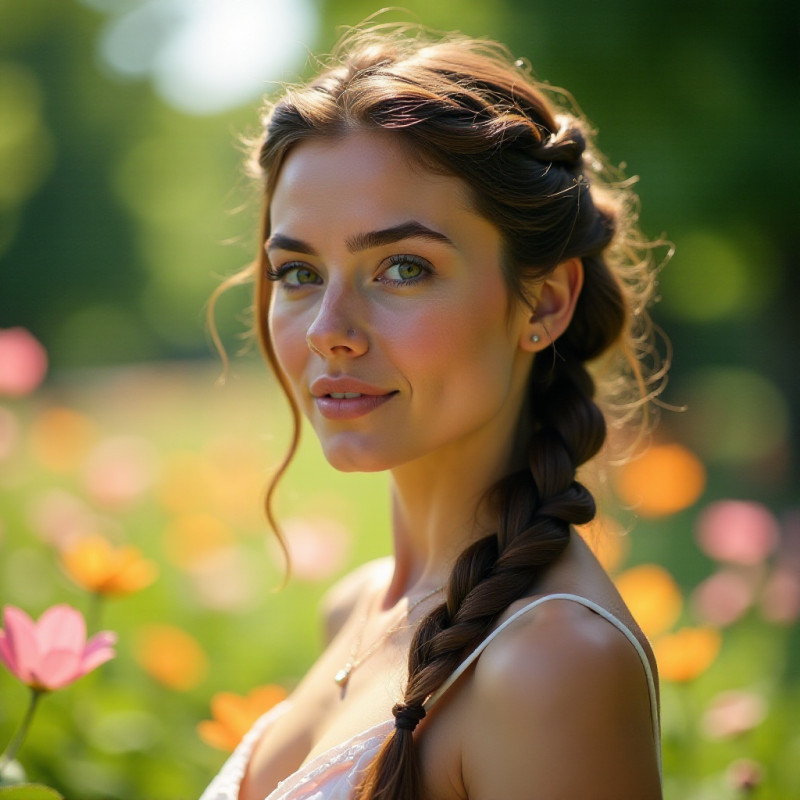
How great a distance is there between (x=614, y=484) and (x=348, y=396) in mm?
3759

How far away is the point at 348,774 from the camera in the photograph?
168cm

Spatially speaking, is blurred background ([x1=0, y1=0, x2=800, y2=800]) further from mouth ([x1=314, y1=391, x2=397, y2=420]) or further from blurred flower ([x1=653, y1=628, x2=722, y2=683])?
mouth ([x1=314, y1=391, x2=397, y2=420])

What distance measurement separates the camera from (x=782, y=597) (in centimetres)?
323

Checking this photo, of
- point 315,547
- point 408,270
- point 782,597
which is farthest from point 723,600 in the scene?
point 408,270

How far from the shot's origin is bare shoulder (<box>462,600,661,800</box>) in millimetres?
1433

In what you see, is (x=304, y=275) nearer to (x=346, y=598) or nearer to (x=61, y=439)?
(x=346, y=598)

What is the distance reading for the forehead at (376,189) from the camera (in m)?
1.82

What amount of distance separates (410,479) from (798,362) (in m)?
7.52

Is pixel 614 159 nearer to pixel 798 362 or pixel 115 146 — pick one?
pixel 798 362

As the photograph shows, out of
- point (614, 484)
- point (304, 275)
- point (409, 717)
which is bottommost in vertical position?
point (614, 484)

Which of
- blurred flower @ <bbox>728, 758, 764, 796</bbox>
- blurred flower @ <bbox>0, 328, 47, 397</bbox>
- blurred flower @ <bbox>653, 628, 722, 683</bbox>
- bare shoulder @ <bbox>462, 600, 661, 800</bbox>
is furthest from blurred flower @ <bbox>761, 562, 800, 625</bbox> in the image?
blurred flower @ <bbox>0, 328, 47, 397</bbox>

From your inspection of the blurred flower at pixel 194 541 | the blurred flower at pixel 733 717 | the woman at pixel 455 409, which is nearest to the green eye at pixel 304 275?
the woman at pixel 455 409

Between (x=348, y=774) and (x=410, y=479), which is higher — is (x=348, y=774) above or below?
below

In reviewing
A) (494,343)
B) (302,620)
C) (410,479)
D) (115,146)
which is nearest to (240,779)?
(410,479)
